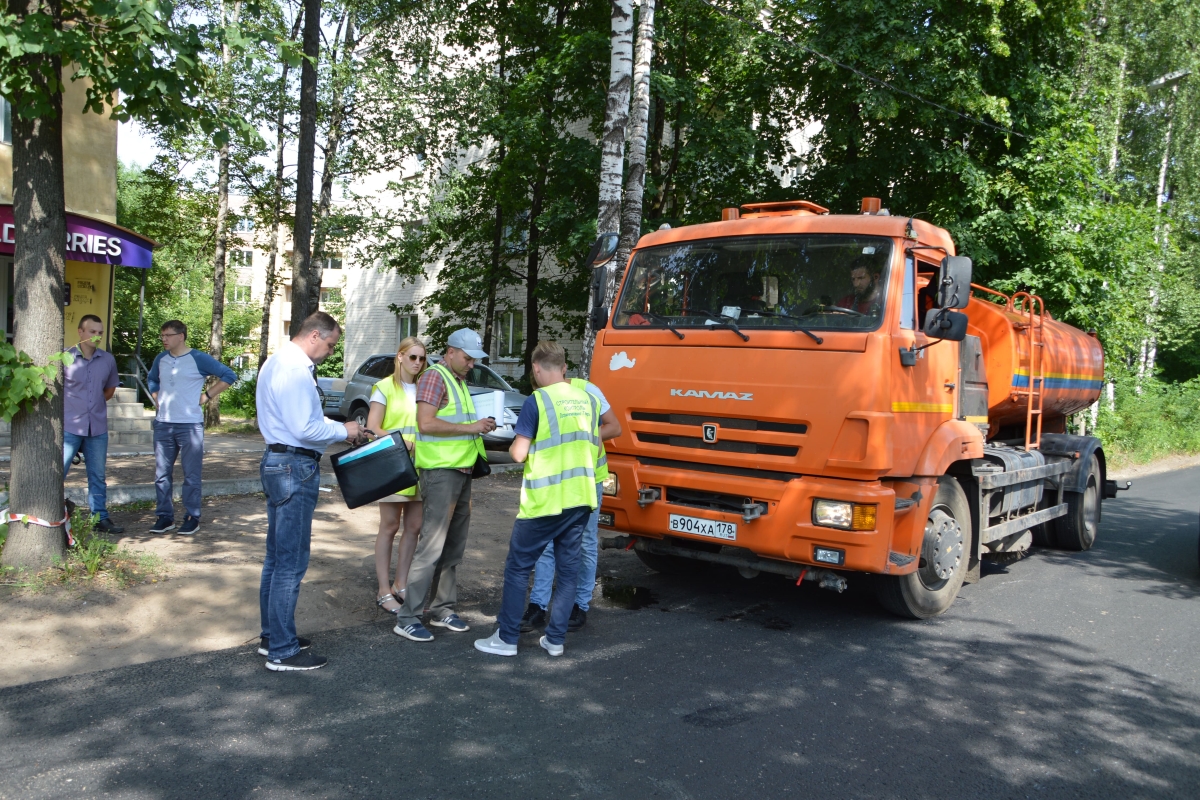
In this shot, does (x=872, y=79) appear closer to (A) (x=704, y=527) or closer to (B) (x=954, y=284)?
(B) (x=954, y=284)

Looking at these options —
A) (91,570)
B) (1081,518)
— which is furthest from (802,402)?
(1081,518)

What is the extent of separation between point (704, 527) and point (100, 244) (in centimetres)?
1172

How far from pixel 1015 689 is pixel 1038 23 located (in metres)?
14.4

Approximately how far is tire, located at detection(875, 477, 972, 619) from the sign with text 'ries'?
1236 cm

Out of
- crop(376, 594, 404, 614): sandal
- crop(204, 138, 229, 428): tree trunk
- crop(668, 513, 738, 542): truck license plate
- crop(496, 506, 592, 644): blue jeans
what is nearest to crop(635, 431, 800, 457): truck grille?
crop(668, 513, 738, 542): truck license plate

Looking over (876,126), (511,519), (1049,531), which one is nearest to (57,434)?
(511,519)

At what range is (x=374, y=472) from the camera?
5016mm

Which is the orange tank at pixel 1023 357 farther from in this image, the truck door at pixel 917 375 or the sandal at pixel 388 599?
the sandal at pixel 388 599

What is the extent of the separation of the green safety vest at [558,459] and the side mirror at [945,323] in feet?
7.82

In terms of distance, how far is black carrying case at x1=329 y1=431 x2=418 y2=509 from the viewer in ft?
16.4

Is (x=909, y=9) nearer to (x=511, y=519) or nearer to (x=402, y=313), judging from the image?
(x=511, y=519)

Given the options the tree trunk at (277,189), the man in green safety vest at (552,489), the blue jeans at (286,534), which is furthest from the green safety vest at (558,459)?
the tree trunk at (277,189)

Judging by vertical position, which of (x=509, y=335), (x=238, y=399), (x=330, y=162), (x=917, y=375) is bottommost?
(x=238, y=399)

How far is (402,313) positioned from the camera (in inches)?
995
